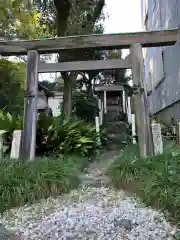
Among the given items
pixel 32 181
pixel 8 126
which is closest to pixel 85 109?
pixel 8 126

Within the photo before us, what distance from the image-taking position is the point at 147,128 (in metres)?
7.20

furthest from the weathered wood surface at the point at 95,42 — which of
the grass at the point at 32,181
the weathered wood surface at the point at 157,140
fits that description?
the grass at the point at 32,181

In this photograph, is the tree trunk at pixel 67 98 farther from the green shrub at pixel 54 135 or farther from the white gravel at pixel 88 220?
the white gravel at pixel 88 220

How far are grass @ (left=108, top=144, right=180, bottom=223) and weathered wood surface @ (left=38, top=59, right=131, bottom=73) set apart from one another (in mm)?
2241

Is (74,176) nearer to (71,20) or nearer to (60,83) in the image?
(71,20)

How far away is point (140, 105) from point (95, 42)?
5.66 ft

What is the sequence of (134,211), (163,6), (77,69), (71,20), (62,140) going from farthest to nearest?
1. (71,20)
2. (163,6)
3. (62,140)
4. (77,69)
5. (134,211)

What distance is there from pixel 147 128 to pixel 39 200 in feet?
9.39

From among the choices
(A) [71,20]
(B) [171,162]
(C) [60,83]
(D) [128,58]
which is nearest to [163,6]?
(A) [71,20]

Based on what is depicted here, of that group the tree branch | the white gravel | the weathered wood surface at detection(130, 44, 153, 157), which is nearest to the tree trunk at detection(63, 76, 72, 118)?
the tree branch

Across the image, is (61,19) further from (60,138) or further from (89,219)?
(89,219)

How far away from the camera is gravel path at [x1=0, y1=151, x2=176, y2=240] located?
420 centimetres

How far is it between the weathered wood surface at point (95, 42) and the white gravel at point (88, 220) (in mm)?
3506

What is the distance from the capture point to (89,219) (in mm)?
4539
